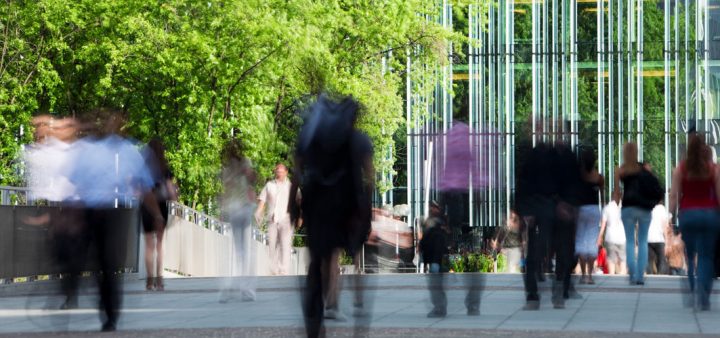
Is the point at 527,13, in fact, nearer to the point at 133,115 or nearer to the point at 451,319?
the point at 133,115

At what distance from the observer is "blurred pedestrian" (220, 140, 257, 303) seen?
55.0 ft

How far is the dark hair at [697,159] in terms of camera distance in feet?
46.0

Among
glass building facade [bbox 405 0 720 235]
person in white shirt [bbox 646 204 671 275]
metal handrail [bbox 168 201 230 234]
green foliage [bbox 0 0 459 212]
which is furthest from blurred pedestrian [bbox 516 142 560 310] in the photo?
glass building facade [bbox 405 0 720 235]

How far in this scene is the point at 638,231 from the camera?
63.0ft

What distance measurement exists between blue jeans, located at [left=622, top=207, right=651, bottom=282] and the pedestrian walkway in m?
0.46

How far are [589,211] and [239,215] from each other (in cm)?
447

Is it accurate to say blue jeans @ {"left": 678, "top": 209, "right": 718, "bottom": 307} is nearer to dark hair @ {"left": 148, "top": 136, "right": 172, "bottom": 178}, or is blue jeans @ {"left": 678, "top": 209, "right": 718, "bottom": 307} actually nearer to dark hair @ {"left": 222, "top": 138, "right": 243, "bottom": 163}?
dark hair @ {"left": 222, "top": 138, "right": 243, "bottom": 163}

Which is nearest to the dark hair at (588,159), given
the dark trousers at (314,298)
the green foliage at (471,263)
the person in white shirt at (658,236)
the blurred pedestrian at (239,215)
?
the blurred pedestrian at (239,215)

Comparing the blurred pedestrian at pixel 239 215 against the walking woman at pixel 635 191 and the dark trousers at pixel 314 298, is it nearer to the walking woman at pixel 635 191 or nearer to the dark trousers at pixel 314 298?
the walking woman at pixel 635 191

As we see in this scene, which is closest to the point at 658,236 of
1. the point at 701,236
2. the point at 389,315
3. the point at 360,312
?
the point at 701,236

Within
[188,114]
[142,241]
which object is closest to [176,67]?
[188,114]

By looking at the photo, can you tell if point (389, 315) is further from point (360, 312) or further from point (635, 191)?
point (635, 191)

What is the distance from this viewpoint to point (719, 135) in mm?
51375

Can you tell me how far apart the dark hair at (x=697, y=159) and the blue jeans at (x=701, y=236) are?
0.38 meters
